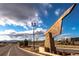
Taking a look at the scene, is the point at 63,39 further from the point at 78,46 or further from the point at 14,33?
the point at 14,33

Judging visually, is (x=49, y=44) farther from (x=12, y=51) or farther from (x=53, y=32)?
(x=12, y=51)

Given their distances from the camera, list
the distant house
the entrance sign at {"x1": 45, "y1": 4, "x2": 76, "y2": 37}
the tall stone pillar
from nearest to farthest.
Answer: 1. the entrance sign at {"x1": 45, "y1": 4, "x2": 76, "y2": 37}
2. the distant house
3. the tall stone pillar

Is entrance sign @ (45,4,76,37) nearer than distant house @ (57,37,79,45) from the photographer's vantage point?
Yes

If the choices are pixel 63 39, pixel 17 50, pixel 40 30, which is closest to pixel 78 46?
pixel 63 39

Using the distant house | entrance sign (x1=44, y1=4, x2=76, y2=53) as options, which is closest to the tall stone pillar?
entrance sign (x1=44, y1=4, x2=76, y2=53)

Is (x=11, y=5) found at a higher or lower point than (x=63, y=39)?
higher

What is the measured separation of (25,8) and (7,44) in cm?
97

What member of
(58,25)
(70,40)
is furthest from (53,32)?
(70,40)

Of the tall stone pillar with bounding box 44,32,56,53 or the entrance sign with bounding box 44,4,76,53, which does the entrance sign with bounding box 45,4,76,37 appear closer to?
the entrance sign with bounding box 44,4,76,53

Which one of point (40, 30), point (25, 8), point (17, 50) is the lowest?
point (17, 50)

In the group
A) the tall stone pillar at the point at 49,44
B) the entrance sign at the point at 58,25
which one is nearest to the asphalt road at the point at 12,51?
the tall stone pillar at the point at 49,44

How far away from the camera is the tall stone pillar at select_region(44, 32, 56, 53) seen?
25.0 ft

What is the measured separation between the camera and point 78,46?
295 inches

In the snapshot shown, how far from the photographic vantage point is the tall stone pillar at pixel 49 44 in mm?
7618
